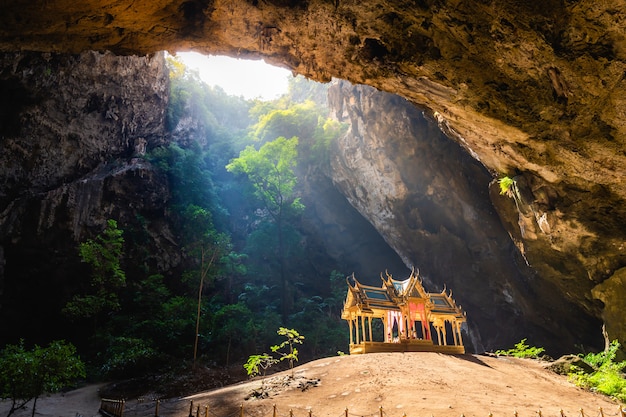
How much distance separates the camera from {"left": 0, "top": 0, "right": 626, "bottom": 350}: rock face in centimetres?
755

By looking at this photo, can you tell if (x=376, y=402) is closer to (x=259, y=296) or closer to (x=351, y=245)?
(x=259, y=296)

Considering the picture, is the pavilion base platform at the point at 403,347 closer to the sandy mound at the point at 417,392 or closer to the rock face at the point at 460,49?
the sandy mound at the point at 417,392

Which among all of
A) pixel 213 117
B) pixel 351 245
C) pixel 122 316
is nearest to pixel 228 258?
pixel 122 316

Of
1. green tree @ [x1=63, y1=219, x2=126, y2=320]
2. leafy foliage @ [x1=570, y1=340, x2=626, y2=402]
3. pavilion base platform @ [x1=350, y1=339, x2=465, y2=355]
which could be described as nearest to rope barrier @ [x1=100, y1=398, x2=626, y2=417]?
leafy foliage @ [x1=570, y1=340, x2=626, y2=402]

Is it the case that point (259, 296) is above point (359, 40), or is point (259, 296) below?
below

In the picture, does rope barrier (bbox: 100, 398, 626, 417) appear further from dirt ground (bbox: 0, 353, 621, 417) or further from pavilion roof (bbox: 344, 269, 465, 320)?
pavilion roof (bbox: 344, 269, 465, 320)

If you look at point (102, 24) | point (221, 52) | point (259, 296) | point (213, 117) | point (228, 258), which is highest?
point (213, 117)

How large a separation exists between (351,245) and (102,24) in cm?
2574

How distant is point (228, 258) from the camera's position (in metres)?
22.6

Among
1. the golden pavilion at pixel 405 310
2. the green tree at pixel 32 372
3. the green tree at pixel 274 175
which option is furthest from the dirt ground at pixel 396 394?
the green tree at pixel 274 175

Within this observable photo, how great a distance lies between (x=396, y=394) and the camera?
8938 millimetres

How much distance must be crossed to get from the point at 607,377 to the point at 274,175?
21.5m

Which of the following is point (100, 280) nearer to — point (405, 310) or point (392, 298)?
point (392, 298)

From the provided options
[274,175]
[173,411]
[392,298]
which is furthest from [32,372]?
[274,175]
